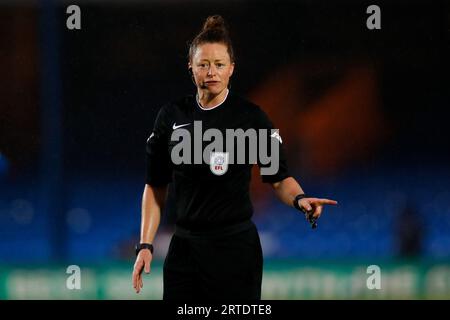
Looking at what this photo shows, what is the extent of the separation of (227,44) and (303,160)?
173 centimetres

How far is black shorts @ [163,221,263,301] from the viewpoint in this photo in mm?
2721

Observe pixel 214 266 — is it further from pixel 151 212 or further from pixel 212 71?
pixel 212 71

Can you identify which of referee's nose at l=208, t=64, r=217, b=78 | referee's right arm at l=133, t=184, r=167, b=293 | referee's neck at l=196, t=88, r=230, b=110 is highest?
referee's nose at l=208, t=64, r=217, b=78

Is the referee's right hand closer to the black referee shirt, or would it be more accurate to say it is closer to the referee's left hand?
the black referee shirt

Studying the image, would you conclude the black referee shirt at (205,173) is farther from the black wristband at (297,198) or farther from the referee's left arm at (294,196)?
the black wristband at (297,198)

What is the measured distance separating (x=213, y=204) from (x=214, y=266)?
0.24 meters

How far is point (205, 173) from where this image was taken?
2.71m

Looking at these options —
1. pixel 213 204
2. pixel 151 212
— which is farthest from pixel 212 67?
pixel 151 212

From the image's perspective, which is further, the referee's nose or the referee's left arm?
the referee's nose

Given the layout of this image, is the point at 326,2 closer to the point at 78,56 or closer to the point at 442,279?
the point at 78,56

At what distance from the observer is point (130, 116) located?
4.35 m

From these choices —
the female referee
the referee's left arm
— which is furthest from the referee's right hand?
the referee's left arm

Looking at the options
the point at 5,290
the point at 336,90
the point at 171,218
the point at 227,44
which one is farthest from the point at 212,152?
the point at 5,290

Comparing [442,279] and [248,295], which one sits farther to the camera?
[442,279]
